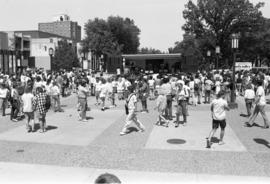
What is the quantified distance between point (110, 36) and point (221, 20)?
23.6 metres

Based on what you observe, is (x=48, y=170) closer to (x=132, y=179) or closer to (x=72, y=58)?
(x=132, y=179)

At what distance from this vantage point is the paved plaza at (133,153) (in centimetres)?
707

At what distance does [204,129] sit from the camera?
11.7m

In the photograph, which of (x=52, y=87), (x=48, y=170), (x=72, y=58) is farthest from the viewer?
Answer: (x=72, y=58)

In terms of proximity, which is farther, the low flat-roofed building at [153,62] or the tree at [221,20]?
the tree at [221,20]

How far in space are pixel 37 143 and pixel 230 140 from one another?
5.59 m

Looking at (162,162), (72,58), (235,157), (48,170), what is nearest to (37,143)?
(48,170)

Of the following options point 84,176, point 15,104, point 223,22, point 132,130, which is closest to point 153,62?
point 223,22

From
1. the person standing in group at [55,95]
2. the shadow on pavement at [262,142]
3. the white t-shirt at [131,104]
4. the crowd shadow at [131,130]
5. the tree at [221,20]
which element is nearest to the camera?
the shadow on pavement at [262,142]

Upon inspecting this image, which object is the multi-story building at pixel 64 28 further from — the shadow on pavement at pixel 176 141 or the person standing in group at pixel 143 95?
the shadow on pavement at pixel 176 141

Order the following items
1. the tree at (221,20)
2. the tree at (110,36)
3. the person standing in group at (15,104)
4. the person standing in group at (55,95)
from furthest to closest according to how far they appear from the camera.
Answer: the tree at (110,36) < the tree at (221,20) < the person standing in group at (55,95) < the person standing in group at (15,104)

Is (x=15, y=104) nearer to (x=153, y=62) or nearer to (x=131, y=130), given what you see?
(x=131, y=130)

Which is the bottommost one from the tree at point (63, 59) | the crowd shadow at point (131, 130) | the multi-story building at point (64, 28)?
the crowd shadow at point (131, 130)

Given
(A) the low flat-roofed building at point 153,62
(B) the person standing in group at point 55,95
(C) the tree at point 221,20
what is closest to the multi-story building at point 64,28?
(C) the tree at point 221,20
